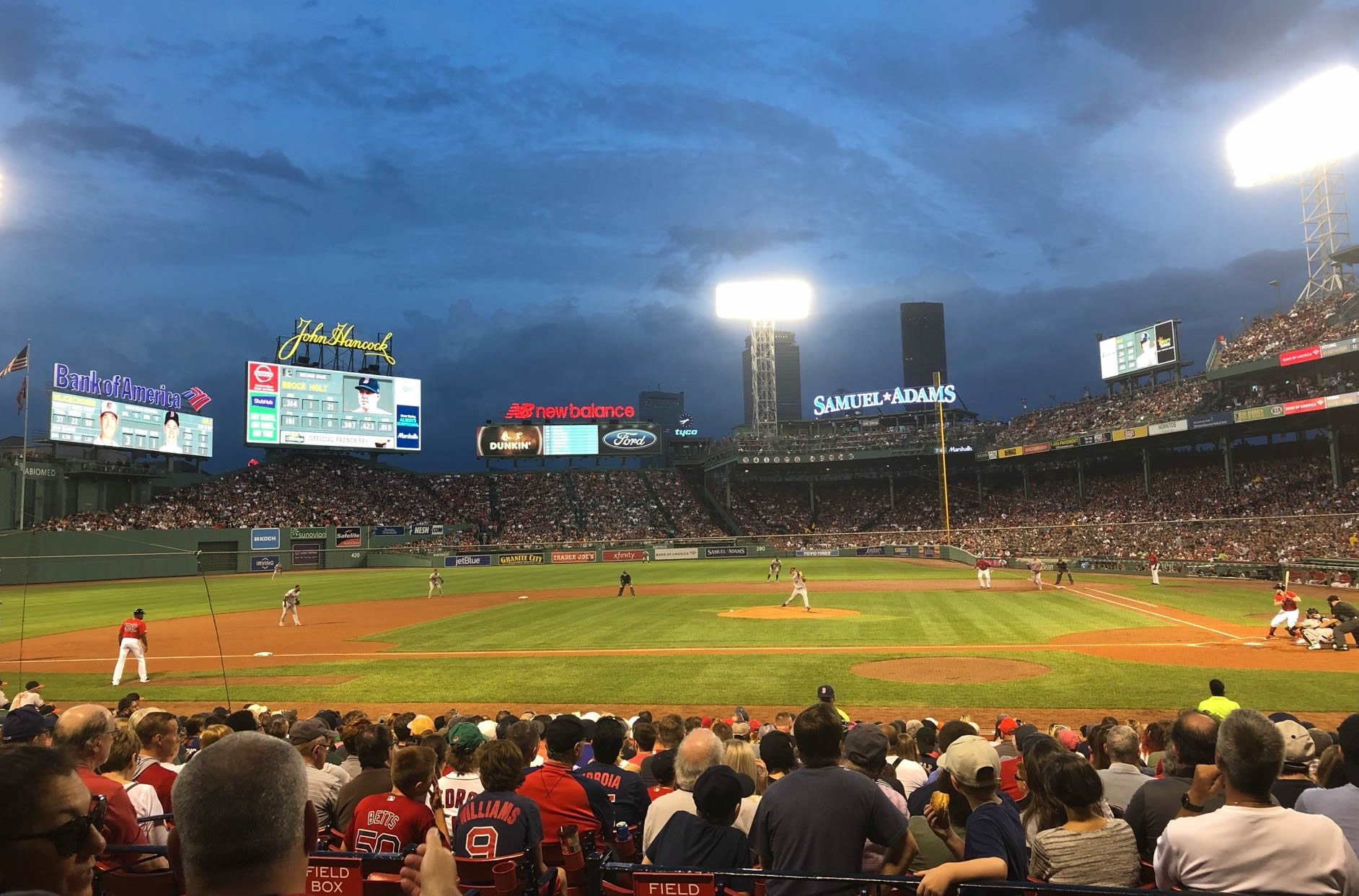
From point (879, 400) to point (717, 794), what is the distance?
8901 centimetres

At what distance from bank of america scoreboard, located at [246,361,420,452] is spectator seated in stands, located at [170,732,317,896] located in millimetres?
76324

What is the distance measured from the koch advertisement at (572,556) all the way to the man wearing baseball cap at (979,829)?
223 feet

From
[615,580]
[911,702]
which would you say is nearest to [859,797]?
[911,702]

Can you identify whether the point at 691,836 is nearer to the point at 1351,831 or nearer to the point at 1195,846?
the point at 1195,846

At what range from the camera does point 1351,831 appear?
446cm

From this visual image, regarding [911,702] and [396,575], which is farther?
[396,575]

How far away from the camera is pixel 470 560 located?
70000mm

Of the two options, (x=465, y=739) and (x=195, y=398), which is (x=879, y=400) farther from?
(x=465, y=739)

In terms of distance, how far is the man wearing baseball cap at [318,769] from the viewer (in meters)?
6.68

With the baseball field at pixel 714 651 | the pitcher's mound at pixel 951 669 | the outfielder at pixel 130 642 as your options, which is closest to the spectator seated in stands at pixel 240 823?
the baseball field at pixel 714 651

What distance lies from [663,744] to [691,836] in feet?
13.2

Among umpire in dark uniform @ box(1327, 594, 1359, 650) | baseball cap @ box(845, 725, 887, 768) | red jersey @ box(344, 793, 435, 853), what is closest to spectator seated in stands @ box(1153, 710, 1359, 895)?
baseball cap @ box(845, 725, 887, 768)

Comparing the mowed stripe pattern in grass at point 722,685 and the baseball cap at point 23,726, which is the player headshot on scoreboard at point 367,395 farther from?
the baseball cap at point 23,726

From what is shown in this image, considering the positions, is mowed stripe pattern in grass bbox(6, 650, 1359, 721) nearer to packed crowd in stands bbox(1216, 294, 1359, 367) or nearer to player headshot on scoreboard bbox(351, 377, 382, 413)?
packed crowd in stands bbox(1216, 294, 1359, 367)
